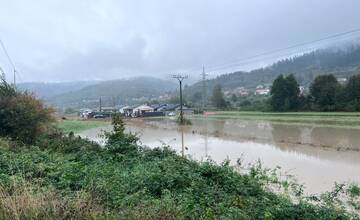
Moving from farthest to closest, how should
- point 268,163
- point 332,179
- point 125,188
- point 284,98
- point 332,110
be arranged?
1. point 284,98
2. point 332,110
3. point 268,163
4. point 332,179
5. point 125,188

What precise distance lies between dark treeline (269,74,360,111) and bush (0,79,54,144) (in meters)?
40.2

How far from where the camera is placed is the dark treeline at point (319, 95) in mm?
48750

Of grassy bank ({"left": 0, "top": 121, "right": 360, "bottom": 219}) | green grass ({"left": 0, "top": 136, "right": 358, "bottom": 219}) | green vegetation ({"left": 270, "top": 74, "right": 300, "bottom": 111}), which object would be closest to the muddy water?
grassy bank ({"left": 0, "top": 121, "right": 360, "bottom": 219})

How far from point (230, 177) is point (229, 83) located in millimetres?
136234

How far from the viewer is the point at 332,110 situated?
1992 inches

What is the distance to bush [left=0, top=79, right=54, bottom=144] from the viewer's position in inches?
718

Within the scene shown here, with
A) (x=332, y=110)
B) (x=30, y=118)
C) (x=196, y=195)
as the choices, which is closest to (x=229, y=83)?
(x=332, y=110)

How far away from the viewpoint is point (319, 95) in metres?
52.7

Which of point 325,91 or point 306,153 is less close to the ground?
point 325,91

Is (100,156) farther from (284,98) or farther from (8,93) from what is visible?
(284,98)

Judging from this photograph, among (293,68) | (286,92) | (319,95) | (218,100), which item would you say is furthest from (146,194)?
(293,68)

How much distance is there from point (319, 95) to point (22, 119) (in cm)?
4370

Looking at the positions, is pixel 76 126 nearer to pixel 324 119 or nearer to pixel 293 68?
pixel 324 119

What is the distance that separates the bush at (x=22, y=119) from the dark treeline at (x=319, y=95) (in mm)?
40240
